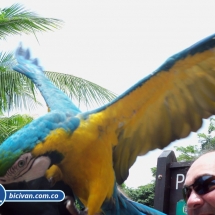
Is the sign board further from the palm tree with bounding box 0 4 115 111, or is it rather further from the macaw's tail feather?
→ the palm tree with bounding box 0 4 115 111

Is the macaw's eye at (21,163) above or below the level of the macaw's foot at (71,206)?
above

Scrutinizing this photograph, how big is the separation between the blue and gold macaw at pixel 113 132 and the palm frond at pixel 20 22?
1.81m

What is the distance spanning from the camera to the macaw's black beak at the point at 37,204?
1.73 meters

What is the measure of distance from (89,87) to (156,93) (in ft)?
5.60

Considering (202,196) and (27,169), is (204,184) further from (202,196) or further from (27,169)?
(27,169)

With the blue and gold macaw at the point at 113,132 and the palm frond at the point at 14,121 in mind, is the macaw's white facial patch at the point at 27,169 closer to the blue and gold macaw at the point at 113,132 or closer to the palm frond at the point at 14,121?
the blue and gold macaw at the point at 113,132

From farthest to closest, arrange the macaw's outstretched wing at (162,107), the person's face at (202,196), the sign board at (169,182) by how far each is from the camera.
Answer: the sign board at (169,182)
the macaw's outstretched wing at (162,107)
the person's face at (202,196)

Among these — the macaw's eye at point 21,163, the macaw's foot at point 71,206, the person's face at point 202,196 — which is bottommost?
the macaw's foot at point 71,206

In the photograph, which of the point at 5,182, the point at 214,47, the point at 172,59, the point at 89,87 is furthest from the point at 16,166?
the point at 89,87

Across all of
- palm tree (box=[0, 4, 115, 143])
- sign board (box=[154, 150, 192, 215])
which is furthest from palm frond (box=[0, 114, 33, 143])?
sign board (box=[154, 150, 192, 215])

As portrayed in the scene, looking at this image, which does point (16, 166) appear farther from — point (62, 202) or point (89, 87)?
point (89, 87)

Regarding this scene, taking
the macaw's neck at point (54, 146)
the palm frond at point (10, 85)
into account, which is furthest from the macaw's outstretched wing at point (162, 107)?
the palm frond at point (10, 85)

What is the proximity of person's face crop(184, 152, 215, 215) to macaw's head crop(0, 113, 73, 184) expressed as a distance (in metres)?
0.76

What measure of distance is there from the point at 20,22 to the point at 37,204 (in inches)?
82.8
